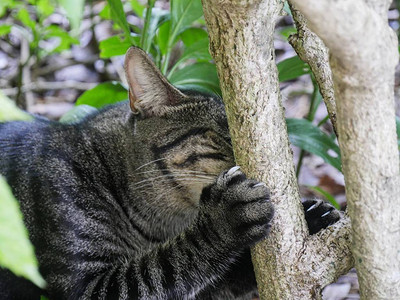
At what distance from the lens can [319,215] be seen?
73.5 inches

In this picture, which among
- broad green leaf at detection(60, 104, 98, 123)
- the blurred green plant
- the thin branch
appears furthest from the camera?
the thin branch

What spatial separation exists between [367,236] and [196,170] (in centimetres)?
88

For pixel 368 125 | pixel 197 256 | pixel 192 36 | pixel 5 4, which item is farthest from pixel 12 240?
pixel 192 36

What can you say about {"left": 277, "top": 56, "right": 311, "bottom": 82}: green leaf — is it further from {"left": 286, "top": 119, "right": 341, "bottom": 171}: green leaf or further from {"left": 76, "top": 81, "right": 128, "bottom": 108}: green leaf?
{"left": 76, "top": 81, "right": 128, "bottom": 108}: green leaf

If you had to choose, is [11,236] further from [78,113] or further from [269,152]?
[78,113]

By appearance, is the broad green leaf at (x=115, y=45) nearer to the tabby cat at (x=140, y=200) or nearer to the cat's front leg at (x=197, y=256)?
the tabby cat at (x=140, y=200)

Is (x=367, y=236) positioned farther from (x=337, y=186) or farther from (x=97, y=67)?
(x=97, y=67)

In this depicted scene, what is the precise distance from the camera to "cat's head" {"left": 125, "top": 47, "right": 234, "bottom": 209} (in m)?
2.03

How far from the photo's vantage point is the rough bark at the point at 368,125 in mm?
979

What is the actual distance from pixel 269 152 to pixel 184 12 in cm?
122

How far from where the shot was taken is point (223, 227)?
166cm

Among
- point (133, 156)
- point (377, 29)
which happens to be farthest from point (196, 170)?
point (377, 29)

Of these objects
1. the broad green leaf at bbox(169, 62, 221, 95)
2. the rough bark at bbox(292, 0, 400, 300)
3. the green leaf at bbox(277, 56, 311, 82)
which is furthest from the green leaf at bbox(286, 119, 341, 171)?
the rough bark at bbox(292, 0, 400, 300)

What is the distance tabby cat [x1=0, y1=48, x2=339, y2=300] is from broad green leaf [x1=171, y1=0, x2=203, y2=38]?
51cm
